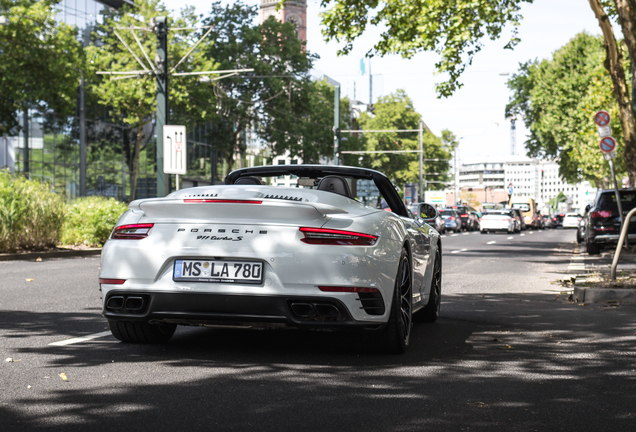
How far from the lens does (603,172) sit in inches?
1989

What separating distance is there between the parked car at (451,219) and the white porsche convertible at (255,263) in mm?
49651

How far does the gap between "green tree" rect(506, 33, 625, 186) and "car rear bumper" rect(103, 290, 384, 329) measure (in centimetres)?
3993

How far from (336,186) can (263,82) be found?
40979mm

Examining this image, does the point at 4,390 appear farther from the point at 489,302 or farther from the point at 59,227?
the point at 59,227

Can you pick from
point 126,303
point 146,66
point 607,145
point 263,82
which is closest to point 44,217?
point 607,145

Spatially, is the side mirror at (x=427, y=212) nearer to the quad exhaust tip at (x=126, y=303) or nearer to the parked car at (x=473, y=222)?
the quad exhaust tip at (x=126, y=303)

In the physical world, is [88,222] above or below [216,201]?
below

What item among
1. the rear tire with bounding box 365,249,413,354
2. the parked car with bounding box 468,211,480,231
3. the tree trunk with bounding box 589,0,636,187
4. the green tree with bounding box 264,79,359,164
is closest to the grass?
the tree trunk with bounding box 589,0,636,187

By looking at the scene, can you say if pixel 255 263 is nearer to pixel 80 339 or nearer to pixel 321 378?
pixel 321 378

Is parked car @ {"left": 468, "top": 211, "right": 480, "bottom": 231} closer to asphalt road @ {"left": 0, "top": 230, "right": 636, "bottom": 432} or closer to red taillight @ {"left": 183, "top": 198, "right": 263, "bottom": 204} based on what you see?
asphalt road @ {"left": 0, "top": 230, "right": 636, "bottom": 432}

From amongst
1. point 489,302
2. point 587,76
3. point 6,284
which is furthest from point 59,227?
point 587,76

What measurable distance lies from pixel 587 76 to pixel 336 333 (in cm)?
4520

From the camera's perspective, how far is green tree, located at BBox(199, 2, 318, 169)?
45750mm

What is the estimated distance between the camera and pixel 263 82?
46.3 m
